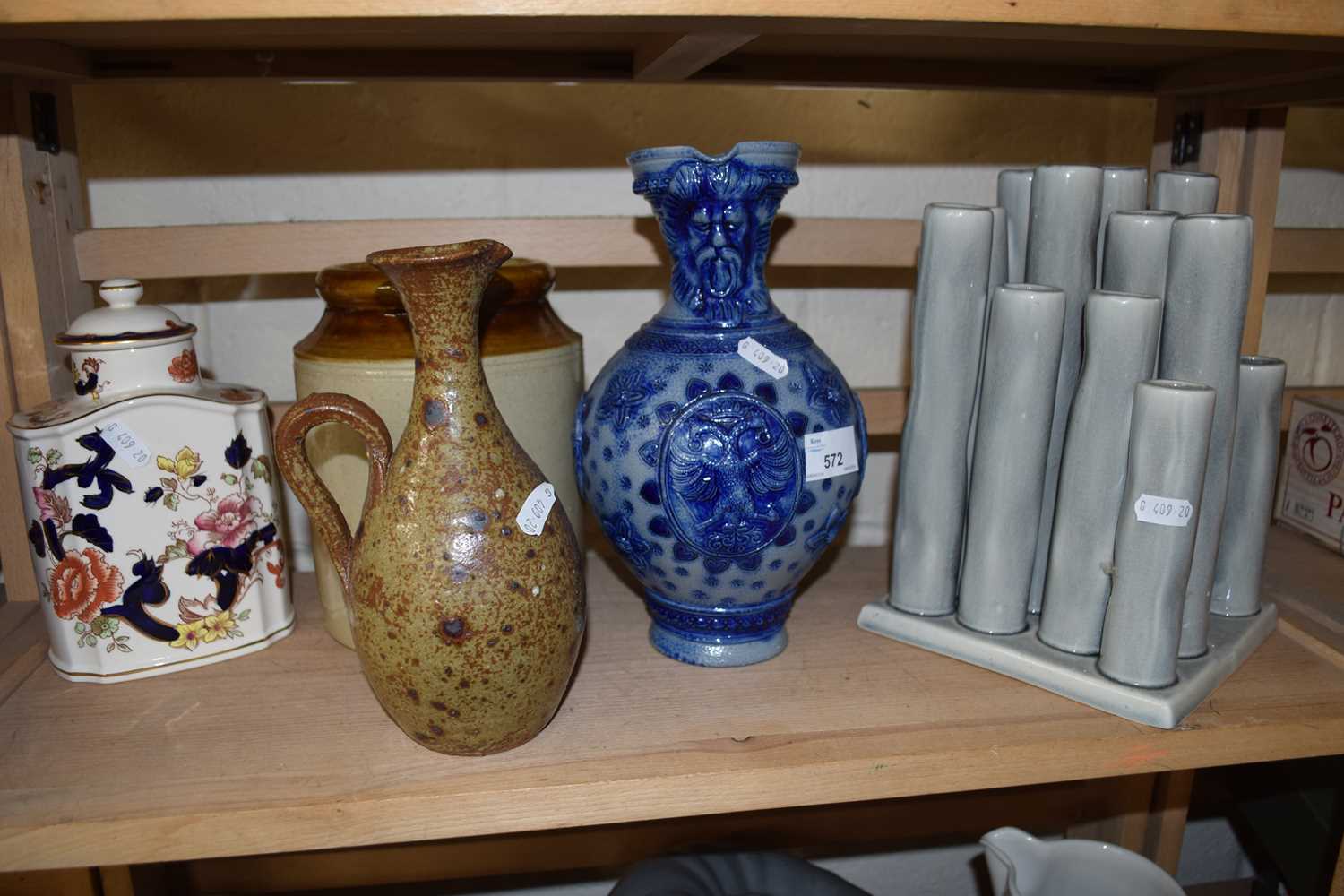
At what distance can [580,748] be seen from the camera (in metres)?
0.62

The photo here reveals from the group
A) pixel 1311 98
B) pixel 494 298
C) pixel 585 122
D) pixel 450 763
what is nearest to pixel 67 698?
pixel 450 763

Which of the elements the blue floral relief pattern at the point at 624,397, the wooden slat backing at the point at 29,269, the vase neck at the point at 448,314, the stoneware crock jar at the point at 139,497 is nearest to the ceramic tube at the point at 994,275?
the blue floral relief pattern at the point at 624,397

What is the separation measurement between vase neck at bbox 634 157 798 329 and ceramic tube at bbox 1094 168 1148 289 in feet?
0.84

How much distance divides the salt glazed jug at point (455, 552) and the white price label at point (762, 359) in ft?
0.55

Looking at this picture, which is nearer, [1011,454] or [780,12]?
[780,12]

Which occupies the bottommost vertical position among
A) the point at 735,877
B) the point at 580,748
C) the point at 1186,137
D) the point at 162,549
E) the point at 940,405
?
the point at 735,877

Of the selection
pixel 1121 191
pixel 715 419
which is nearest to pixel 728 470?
pixel 715 419

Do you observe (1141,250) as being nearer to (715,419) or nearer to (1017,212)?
(1017,212)

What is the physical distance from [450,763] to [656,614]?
21 centimetres

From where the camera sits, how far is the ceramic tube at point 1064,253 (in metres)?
0.69

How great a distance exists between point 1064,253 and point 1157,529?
0.22 m

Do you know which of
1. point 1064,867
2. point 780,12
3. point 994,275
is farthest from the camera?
point 1064,867

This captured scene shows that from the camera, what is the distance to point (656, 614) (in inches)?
29.3

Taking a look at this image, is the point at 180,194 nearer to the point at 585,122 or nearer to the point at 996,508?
the point at 585,122
